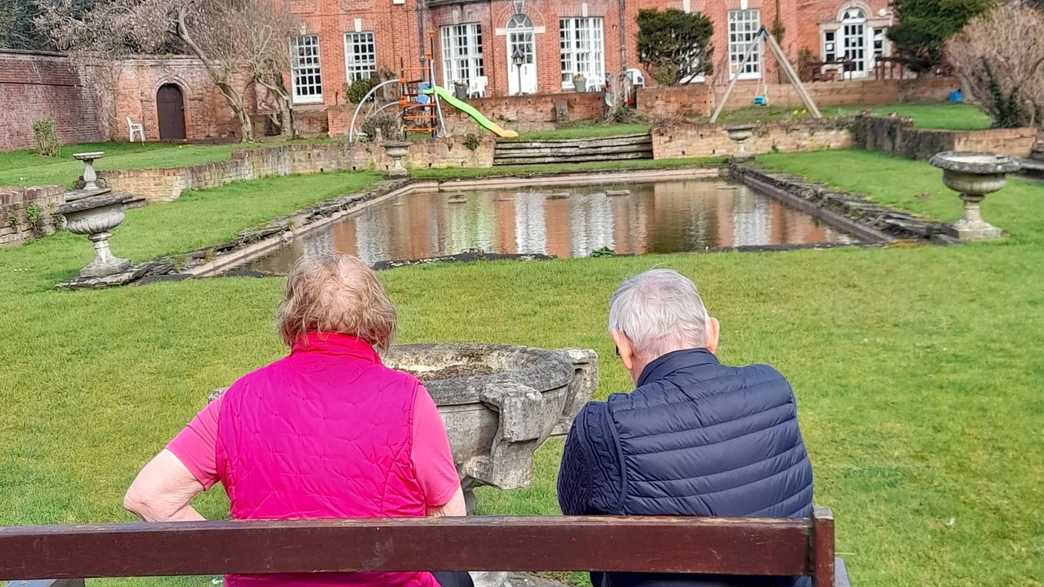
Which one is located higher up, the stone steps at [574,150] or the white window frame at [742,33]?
the white window frame at [742,33]

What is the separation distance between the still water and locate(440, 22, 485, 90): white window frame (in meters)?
16.7

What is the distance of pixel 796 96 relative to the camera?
3478 centimetres

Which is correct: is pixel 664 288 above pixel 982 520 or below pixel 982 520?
above

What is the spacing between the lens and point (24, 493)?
5309mm

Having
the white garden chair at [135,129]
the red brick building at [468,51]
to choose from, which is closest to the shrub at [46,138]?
the red brick building at [468,51]

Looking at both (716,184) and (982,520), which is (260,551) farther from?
(716,184)

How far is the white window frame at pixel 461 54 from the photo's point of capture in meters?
37.4

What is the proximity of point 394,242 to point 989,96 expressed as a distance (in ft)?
39.7

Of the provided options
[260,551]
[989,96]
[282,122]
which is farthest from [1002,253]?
[282,122]

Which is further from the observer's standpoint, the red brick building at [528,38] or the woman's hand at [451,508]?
the red brick building at [528,38]

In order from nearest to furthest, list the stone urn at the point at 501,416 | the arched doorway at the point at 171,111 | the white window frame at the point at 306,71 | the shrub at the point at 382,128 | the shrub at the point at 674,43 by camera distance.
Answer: the stone urn at the point at 501,416 → the shrub at the point at 382,128 → the shrub at the point at 674,43 → the arched doorway at the point at 171,111 → the white window frame at the point at 306,71

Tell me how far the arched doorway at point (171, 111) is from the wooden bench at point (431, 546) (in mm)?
37713

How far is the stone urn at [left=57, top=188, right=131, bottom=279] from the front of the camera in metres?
11.3

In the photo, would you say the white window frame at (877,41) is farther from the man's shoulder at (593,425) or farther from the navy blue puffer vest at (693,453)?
the man's shoulder at (593,425)
